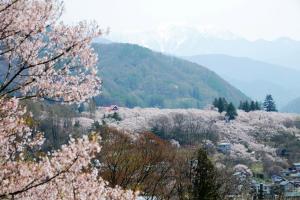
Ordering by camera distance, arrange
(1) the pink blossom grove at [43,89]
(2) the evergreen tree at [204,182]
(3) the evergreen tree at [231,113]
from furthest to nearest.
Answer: (3) the evergreen tree at [231,113]
(2) the evergreen tree at [204,182]
(1) the pink blossom grove at [43,89]

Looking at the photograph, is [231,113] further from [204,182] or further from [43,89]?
[43,89]

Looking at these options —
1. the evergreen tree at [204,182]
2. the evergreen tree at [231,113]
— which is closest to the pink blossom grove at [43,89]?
the evergreen tree at [204,182]

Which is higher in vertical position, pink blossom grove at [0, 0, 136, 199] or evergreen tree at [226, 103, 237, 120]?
pink blossom grove at [0, 0, 136, 199]

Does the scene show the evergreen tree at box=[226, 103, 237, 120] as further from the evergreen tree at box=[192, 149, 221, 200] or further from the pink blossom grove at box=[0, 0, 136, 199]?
the pink blossom grove at box=[0, 0, 136, 199]

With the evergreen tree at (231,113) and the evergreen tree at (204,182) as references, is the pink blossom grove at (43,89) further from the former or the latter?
the evergreen tree at (231,113)

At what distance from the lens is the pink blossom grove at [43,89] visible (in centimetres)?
699

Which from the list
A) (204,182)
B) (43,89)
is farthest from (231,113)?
(43,89)

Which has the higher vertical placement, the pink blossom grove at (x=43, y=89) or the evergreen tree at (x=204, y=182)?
the pink blossom grove at (x=43, y=89)

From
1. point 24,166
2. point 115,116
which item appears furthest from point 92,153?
point 115,116

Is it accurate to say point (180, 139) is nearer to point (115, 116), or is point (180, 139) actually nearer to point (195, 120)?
point (195, 120)

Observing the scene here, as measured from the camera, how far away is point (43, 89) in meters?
8.02

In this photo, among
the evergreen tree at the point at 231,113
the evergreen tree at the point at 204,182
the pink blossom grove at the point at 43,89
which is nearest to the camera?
the pink blossom grove at the point at 43,89

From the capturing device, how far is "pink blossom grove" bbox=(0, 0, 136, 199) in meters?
6.99

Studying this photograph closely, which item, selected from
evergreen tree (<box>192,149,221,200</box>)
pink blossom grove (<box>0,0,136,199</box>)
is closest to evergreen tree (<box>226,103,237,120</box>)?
evergreen tree (<box>192,149,221,200</box>)
